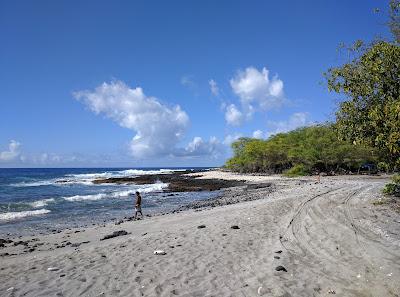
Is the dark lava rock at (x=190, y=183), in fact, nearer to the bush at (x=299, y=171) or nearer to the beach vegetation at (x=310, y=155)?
the bush at (x=299, y=171)

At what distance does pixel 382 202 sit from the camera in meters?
18.8

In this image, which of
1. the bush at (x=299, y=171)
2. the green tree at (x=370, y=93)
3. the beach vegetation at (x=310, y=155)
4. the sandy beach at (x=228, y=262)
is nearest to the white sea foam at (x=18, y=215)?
the sandy beach at (x=228, y=262)

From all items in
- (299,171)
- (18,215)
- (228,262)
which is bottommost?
(18,215)

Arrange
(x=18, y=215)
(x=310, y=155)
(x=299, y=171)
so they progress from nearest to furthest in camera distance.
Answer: (x=18, y=215)
(x=310, y=155)
(x=299, y=171)

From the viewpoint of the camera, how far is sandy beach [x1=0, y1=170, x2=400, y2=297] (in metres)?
8.02

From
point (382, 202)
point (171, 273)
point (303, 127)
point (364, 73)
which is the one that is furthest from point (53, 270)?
point (303, 127)

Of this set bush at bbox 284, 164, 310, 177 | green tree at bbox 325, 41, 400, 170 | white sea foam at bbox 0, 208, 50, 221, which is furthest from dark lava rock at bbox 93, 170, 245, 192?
green tree at bbox 325, 41, 400, 170

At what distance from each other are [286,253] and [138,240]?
203 inches

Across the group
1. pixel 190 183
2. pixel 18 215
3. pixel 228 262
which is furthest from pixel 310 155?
pixel 228 262

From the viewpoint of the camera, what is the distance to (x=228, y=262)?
9.81 m

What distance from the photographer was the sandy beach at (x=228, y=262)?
26.3 ft

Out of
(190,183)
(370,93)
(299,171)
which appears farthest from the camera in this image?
(299,171)

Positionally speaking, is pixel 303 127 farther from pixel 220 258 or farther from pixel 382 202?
pixel 220 258

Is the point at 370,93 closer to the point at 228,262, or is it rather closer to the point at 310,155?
the point at 228,262
